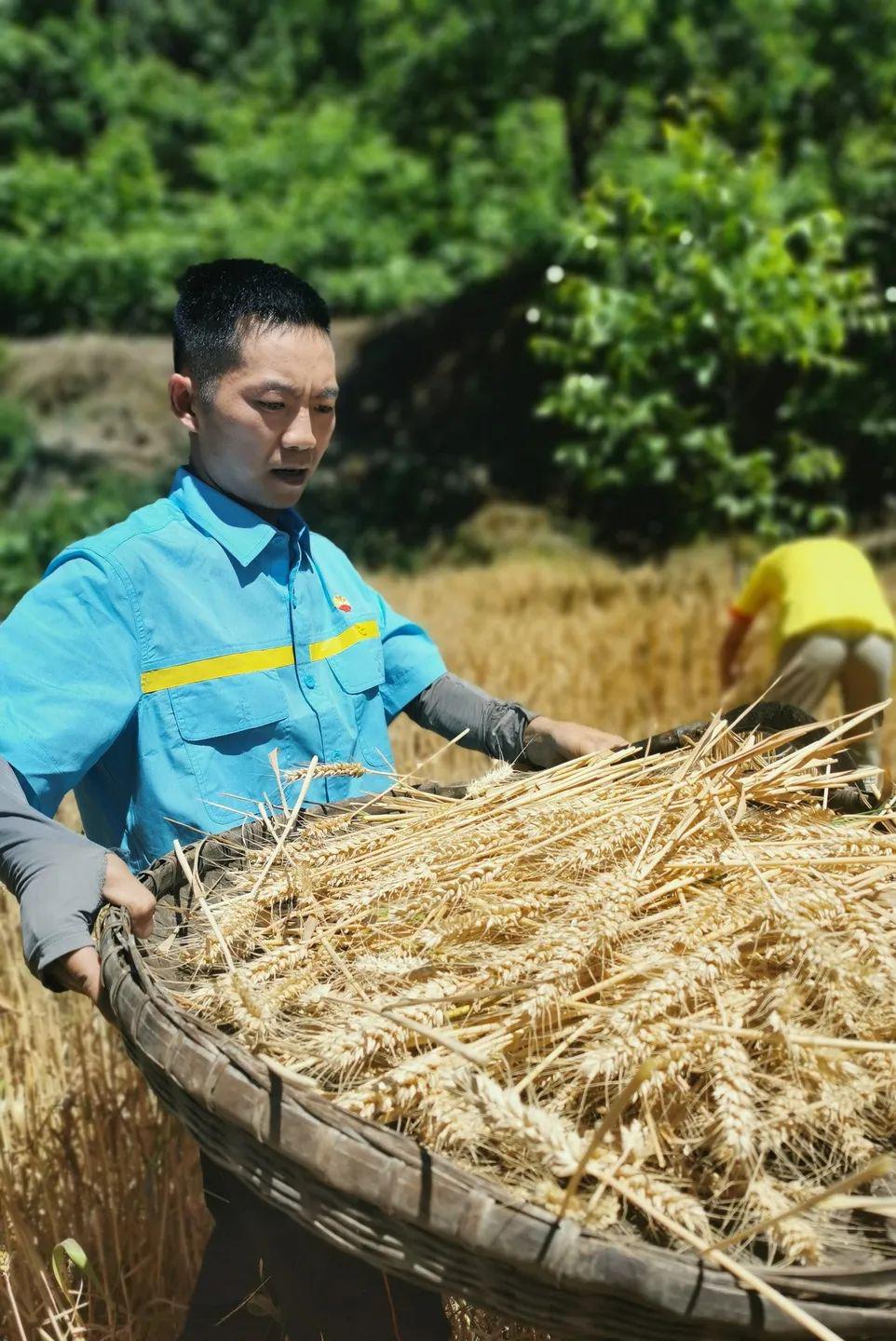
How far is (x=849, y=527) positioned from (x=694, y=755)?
8289 mm

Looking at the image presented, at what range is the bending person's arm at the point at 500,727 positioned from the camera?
74.7 inches

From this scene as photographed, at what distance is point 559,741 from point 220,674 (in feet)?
1.63

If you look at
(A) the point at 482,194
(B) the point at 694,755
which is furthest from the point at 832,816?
(A) the point at 482,194

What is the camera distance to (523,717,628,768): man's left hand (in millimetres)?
1872

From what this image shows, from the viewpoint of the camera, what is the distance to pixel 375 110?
43.2ft

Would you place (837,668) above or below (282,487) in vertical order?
below

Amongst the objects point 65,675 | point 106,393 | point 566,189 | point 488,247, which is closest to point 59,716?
point 65,675

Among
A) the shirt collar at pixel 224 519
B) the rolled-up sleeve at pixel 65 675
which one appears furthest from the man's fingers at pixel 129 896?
the shirt collar at pixel 224 519

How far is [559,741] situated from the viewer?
1896mm

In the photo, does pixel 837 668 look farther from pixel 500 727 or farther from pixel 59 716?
pixel 59 716

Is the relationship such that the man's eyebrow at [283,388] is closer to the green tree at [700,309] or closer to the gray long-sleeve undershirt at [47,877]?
the gray long-sleeve undershirt at [47,877]

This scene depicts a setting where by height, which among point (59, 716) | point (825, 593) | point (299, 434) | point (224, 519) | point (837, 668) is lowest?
point (837, 668)

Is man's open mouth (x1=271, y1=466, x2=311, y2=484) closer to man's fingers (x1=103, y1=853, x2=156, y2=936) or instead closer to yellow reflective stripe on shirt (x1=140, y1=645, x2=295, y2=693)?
yellow reflective stripe on shirt (x1=140, y1=645, x2=295, y2=693)

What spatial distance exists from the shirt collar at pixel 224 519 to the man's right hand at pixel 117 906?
501 mm
